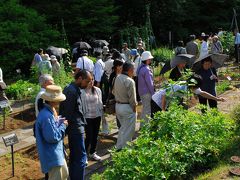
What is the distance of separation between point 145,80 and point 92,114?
5.59ft

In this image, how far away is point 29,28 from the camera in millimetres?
19766

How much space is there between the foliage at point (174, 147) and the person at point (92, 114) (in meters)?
1.44

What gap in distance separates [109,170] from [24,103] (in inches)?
312

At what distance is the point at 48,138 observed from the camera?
15.6 ft

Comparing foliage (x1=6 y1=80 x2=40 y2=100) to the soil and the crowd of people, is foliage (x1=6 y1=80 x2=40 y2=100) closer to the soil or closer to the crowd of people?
the soil

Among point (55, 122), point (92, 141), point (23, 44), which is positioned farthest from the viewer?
point (23, 44)

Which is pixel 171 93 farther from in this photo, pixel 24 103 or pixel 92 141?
pixel 24 103

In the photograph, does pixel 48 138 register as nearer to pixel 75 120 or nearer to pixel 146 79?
pixel 75 120

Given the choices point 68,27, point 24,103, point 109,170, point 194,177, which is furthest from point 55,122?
point 68,27

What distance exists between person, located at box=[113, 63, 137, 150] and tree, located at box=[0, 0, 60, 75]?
12674 millimetres

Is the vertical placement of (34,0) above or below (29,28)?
above

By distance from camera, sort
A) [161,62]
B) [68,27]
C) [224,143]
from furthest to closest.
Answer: [68,27] < [161,62] < [224,143]

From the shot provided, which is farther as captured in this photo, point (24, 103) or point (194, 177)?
point (24, 103)

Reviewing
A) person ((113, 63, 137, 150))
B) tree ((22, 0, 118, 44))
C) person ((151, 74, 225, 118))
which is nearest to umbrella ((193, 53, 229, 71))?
person ((151, 74, 225, 118))
